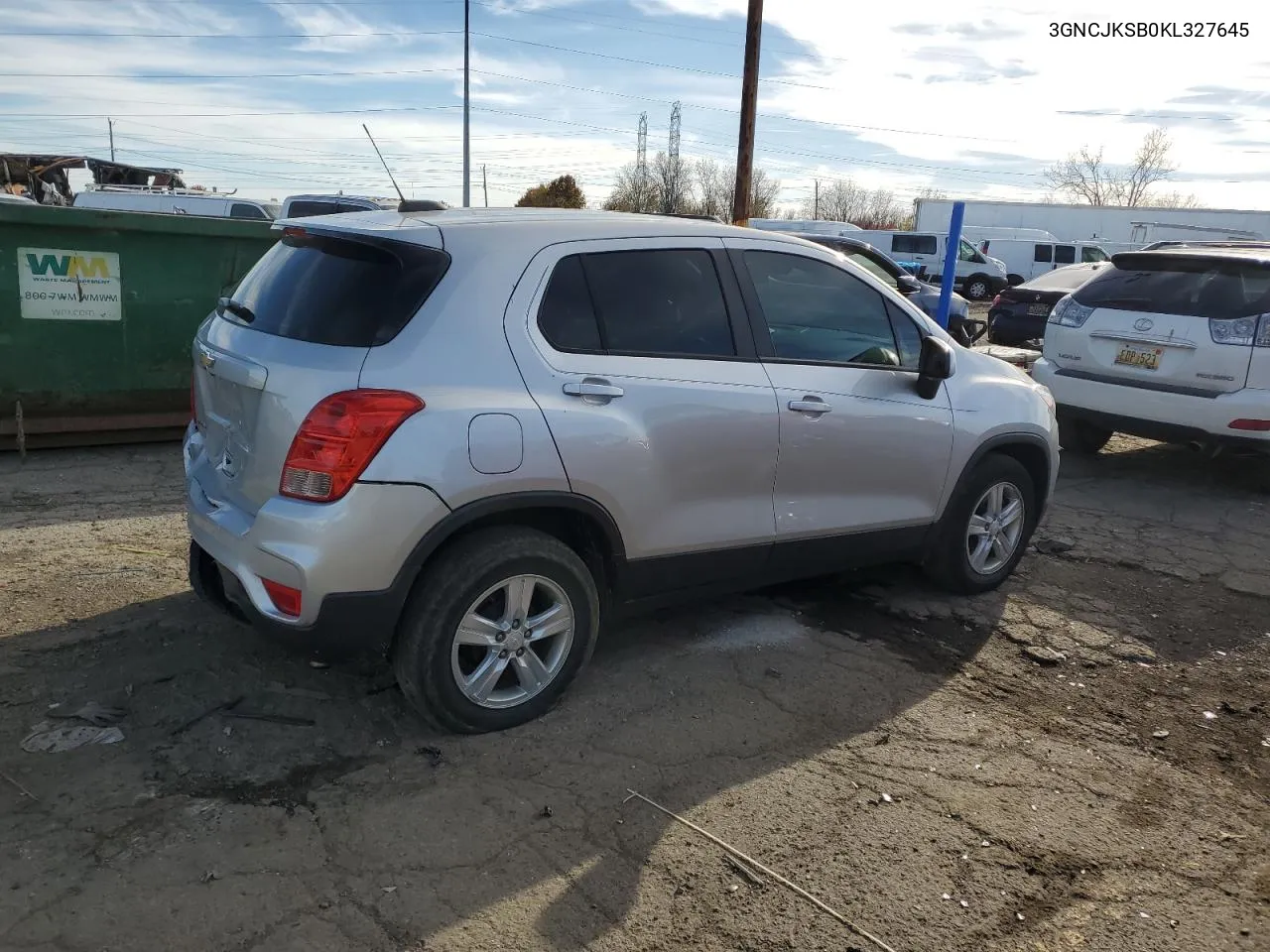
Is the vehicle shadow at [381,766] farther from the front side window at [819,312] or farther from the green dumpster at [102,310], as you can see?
the green dumpster at [102,310]

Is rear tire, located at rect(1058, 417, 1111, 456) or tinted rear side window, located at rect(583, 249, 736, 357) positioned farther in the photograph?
rear tire, located at rect(1058, 417, 1111, 456)

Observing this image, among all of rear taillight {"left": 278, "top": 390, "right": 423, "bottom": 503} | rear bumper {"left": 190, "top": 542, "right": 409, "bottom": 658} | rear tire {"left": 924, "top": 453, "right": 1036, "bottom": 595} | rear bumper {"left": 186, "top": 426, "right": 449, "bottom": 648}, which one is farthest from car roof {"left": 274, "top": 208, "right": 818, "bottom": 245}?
rear tire {"left": 924, "top": 453, "right": 1036, "bottom": 595}

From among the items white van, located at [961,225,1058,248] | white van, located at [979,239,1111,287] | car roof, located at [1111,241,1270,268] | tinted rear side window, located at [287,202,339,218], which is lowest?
car roof, located at [1111,241,1270,268]

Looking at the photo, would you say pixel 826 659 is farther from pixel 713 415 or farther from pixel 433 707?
pixel 433 707

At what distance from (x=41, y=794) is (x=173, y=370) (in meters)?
4.73

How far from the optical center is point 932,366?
14.4 ft

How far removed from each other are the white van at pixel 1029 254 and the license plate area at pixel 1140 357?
28596 millimetres

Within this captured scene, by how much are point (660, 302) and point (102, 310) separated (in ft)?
16.0

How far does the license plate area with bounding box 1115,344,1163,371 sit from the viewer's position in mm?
7164

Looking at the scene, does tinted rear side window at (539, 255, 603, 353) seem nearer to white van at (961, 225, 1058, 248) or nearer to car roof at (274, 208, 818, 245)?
car roof at (274, 208, 818, 245)

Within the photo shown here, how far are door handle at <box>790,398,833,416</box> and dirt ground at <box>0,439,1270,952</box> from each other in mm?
1043

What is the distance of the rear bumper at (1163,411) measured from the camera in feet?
22.2

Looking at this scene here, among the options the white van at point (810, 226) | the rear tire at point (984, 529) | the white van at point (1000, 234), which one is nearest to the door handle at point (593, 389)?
the rear tire at point (984, 529)

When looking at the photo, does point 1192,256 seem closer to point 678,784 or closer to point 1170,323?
point 1170,323
